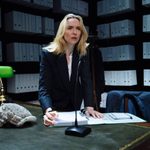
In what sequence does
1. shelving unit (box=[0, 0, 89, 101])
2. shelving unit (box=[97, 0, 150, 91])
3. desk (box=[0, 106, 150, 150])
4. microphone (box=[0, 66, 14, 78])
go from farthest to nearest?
shelving unit (box=[97, 0, 150, 91]) → shelving unit (box=[0, 0, 89, 101]) → microphone (box=[0, 66, 14, 78]) → desk (box=[0, 106, 150, 150])

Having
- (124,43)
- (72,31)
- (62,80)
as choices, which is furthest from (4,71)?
(124,43)

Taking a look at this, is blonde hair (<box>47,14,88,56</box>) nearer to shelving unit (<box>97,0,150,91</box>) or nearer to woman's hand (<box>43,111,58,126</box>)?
woman's hand (<box>43,111,58,126</box>)

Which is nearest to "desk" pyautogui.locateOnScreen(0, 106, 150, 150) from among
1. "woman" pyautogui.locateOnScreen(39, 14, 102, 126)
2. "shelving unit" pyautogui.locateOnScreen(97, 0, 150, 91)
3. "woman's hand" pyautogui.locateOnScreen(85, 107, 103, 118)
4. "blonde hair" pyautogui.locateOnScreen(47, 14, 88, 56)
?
"woman's hand" pyautogui.locateOnScreen(85, 107, 103, 118)

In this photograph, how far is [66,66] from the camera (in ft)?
5.78

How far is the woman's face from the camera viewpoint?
66.7 inches

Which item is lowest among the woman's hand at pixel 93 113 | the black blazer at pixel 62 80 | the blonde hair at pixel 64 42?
the woman's hand at pixel 93 113

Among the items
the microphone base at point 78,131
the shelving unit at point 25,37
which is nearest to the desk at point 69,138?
the microphone base at point 78,131

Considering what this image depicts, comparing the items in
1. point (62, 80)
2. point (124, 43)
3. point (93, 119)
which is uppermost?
point (124, 43)

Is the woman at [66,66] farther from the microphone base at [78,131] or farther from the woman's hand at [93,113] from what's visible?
the microphone base at [78,131]

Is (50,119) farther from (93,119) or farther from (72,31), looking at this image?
(72,31)

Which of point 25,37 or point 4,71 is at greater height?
point 25,37

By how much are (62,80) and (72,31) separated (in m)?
0.32

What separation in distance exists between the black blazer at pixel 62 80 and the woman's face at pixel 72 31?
116mm

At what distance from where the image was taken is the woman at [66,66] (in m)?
1.71
